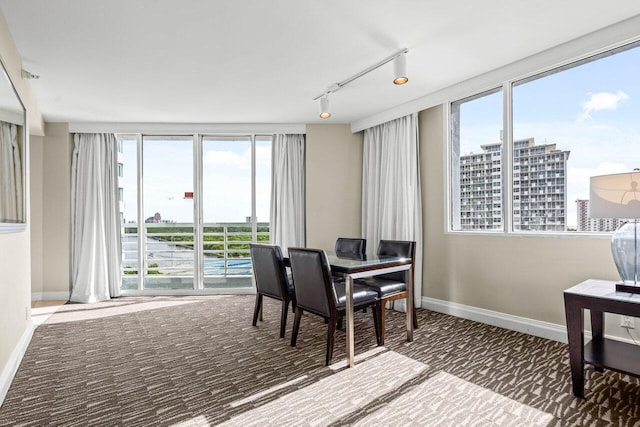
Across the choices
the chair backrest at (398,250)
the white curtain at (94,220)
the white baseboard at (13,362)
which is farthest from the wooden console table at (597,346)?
the white curtain at (94,220)

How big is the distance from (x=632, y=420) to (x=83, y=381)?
330 cm

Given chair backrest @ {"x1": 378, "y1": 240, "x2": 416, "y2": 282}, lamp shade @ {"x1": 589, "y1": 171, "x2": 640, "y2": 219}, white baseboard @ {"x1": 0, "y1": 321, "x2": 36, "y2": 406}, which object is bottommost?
white baseboard @ {"x1": 0, "y1": 321, "x2": 36, "y2": 406}

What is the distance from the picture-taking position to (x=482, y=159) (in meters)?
3.78

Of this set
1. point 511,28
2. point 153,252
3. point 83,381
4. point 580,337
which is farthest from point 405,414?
point 153,252

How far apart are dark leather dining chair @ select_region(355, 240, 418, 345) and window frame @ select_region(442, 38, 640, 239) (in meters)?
0.76

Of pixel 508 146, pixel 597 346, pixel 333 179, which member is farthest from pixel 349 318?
pixel 333 179

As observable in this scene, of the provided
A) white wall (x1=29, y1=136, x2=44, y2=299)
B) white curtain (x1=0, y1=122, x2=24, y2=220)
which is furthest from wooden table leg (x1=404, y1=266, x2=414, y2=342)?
white wall (x1=29, y1=136, x2=44, y2=299)

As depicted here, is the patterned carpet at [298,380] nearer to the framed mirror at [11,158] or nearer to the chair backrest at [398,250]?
the chair backrest at [398,250]

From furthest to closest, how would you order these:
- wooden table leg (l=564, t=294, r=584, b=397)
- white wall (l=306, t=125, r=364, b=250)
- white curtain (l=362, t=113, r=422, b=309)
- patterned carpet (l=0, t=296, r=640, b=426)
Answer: white wall (l=306, t=125, r=364, b=250)
white curtain (l=362, t=113, r=422, b=309)
wooden table leg (l=564, t=294, r=584, b=397)
patterned carpet (l=0, t=296, r=640, b=426)

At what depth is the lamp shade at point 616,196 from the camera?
2.02 m

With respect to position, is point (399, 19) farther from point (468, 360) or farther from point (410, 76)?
point (468, 360)

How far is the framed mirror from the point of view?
90.7 inches

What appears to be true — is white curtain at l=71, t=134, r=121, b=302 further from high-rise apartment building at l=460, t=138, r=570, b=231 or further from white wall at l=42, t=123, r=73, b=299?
high-rise apartment building at l=460, t=138, r=570, b=231

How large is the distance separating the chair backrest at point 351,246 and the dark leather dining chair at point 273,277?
3.03ft
